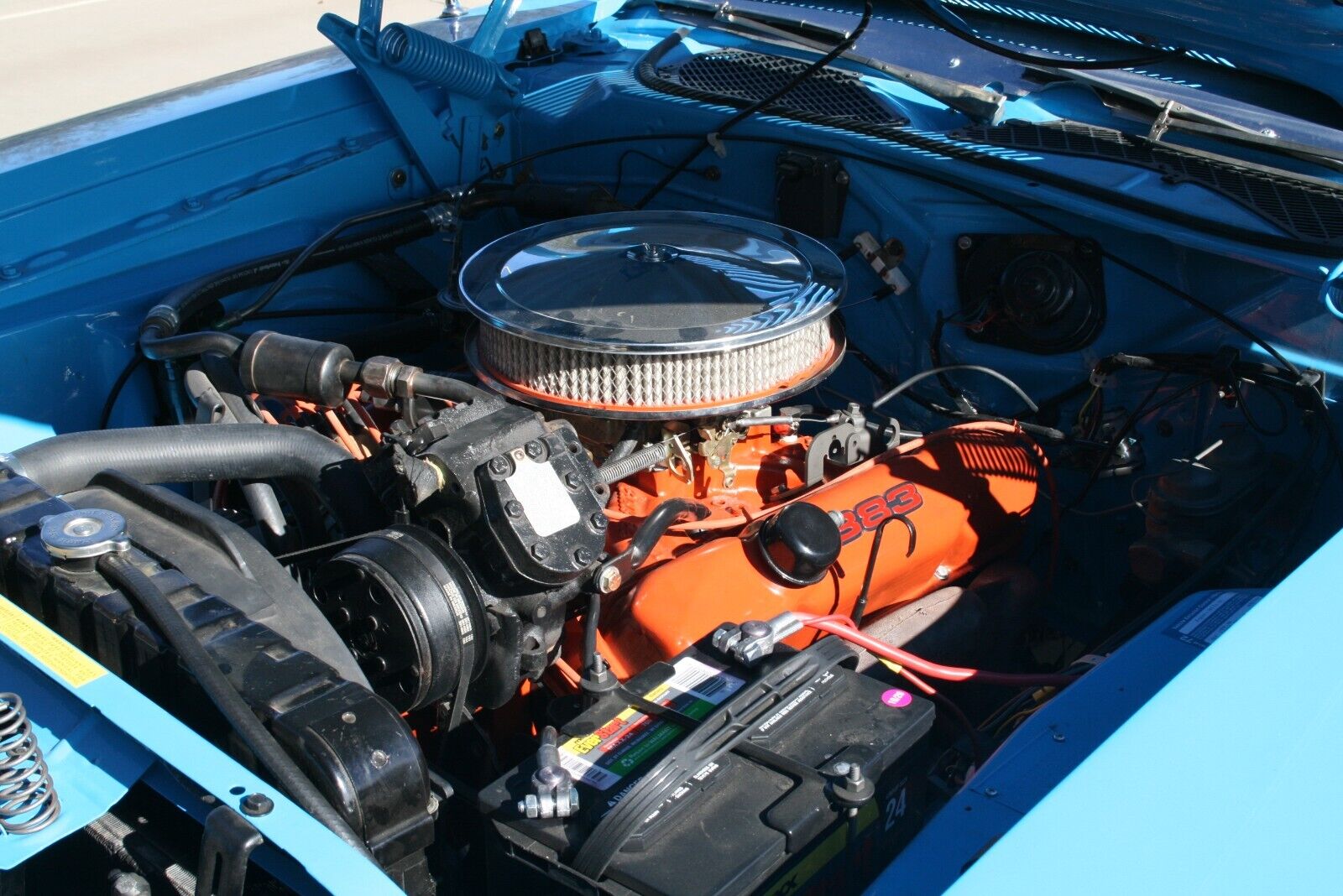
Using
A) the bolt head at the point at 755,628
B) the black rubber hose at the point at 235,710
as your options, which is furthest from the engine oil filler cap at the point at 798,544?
the black rubber hose at the point at 235,710

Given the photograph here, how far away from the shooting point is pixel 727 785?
1.15 m

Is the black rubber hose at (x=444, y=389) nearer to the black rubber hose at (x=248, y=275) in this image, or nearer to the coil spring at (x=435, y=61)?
the black rubber hose at (x=248, y=275)

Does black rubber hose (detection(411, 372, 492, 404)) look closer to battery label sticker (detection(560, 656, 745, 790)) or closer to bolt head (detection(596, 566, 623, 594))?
bolt head (detection(596, 566, 623, 594))

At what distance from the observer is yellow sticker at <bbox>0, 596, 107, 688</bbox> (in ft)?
3.21

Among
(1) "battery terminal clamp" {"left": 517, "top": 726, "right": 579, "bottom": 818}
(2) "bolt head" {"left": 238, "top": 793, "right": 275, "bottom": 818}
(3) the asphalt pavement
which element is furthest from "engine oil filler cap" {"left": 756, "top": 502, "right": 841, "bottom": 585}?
(3) the asphalt pavement

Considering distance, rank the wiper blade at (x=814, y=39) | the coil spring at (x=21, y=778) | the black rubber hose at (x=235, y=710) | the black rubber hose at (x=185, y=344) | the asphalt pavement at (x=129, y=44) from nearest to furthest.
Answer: the coil spring at (x=21, y=778) < the black rubber hose at (x=235, y=710) < the black rubber hose at (x=185, y=344) < the wiper blade at (x=814, y=39) < the asphalt pavement at (x=129, y=44)

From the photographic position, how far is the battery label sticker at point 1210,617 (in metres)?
1.30

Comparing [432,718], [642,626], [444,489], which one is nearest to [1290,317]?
[642,626]

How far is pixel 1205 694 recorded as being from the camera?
1.06m

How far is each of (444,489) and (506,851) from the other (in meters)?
0.40

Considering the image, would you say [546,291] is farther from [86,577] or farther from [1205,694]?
[1205,694]

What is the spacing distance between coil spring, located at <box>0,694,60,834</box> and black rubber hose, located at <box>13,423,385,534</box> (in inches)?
24.5

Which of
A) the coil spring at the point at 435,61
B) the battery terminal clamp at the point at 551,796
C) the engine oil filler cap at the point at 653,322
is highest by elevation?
the coil spring at the point at 435,61

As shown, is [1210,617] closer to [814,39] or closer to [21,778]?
[21,778]
